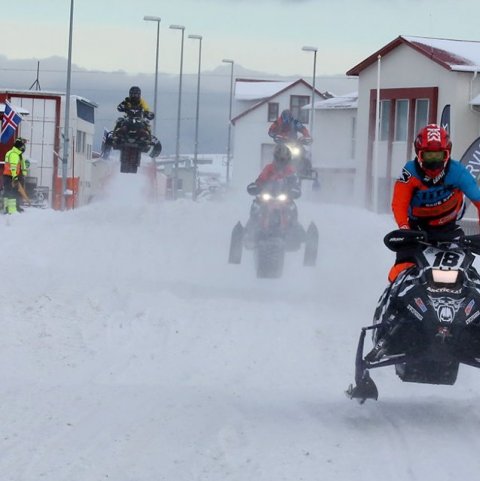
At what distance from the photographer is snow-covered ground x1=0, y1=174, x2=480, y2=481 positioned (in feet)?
19.7

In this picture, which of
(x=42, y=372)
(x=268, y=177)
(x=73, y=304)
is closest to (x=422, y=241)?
(x=42, y=372)

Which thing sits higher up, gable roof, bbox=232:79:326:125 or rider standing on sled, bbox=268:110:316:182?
gable roof, bbox=232:79:326:125

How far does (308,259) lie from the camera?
1636 cm

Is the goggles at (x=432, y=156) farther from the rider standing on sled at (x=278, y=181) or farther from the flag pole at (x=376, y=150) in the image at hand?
the flag pole at (x=376, y=150)

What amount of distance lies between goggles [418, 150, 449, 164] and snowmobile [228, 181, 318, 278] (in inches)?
299

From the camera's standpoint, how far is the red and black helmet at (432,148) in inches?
296

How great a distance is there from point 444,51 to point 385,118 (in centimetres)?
442

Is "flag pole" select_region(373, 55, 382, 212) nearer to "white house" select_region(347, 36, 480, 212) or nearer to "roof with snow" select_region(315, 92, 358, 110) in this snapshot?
"white house" select_region(347, 36, 480, 212)

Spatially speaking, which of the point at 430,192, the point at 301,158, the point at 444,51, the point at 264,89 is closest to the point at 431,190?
the point at 430,192

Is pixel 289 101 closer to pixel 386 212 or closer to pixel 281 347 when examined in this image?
pixel 386 212

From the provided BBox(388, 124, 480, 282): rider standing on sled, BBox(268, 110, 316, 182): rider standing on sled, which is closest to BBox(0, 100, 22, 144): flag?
BBox(268, 110, 316, 182): rider standing on sled

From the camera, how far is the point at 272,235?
15320 millimetres

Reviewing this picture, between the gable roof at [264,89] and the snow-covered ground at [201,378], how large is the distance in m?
70.1

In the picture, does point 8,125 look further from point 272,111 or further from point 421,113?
point 272,111
